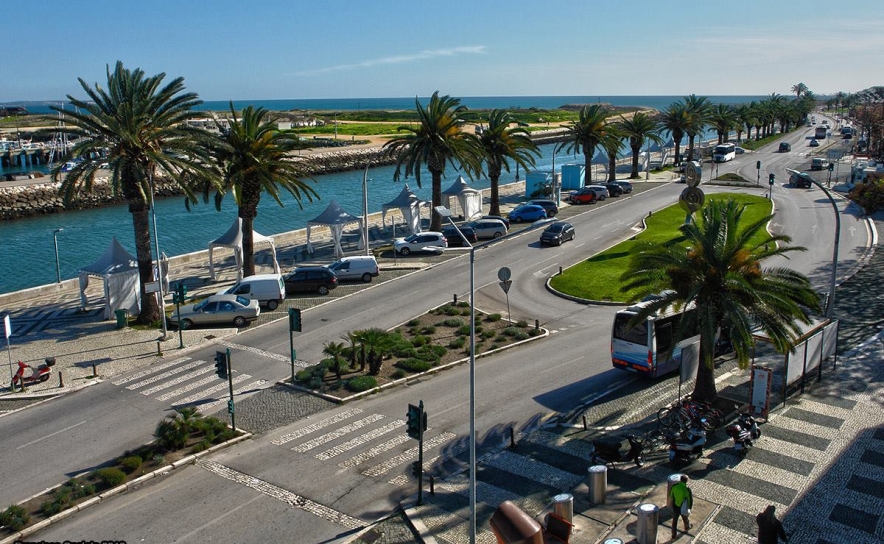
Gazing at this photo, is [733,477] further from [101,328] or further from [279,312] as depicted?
[101,328]

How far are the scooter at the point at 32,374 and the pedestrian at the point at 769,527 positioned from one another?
2451 cm

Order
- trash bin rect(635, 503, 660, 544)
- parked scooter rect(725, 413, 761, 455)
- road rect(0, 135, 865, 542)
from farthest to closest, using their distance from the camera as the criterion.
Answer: parked scooter rect(725, 413, 761, 455) < road rect(0, 135, 865, 542) < trash bin rect(635, 503, 660, 544)

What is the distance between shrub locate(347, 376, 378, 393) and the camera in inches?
992

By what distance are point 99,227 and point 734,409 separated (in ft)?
228

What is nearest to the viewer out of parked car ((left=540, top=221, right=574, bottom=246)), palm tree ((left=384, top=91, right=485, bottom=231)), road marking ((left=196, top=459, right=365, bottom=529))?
road marking ((left=196, top=459, right=365, bottom=529))

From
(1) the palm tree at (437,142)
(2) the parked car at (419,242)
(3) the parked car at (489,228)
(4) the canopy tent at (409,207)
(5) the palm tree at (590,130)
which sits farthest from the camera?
(5) the palm tree at (590,130)

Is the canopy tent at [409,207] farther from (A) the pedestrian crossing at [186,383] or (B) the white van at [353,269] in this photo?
(A) the pedestrian crossing at [186,383]

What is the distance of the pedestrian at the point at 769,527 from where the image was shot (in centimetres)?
1425

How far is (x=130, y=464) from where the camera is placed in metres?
19.9

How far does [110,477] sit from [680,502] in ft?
47.7

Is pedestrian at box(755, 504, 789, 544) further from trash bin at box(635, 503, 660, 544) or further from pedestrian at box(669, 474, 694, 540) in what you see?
trash bin at box(635, 503, 660, 544)

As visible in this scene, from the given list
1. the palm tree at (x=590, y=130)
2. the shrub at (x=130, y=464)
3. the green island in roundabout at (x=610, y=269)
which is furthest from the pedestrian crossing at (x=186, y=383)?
the palm tree at (x=590, y=130)

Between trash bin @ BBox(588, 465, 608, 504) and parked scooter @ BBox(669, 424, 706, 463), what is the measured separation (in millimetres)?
2769

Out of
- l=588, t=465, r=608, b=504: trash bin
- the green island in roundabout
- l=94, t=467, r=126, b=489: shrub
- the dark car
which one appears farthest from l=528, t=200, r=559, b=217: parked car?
l=94, t=467, r=126, b=489: shrub
